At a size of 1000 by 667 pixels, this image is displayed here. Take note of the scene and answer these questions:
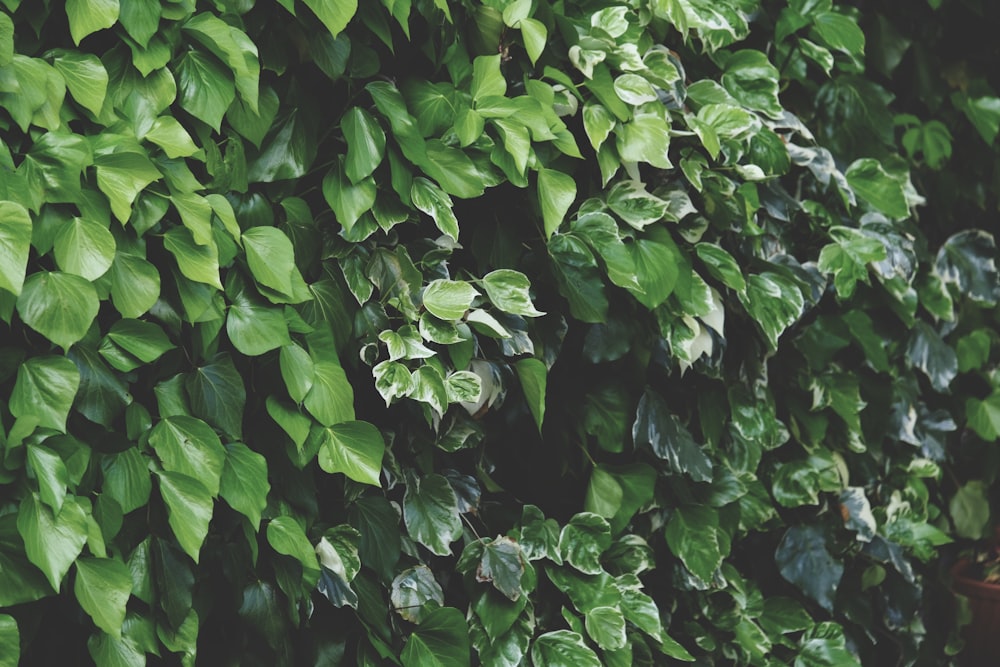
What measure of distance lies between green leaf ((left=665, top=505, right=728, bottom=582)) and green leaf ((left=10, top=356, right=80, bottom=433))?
3.04ft

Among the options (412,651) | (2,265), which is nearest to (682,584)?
(412,651)

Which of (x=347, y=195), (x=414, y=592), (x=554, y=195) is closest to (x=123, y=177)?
(x=347, y=195)

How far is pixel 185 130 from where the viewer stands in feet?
3.84

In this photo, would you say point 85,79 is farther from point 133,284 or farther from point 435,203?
point 435,203

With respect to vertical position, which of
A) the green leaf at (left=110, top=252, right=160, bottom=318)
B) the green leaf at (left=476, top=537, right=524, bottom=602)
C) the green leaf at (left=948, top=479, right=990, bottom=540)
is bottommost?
the green leaf at (left=948, top=479, right=990, bottom=540)

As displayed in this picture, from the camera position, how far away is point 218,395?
119 centimetres

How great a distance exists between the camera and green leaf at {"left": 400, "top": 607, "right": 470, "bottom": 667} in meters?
1.34

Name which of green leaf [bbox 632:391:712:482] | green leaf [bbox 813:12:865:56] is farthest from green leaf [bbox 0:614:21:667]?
green leaf [bbox 813:12:865:56]

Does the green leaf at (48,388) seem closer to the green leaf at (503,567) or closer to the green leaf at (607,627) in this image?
the green leaf at (503,567)

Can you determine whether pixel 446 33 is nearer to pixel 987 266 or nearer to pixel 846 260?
pixel 846 260

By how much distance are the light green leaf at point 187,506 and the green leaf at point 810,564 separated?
1.11 metres

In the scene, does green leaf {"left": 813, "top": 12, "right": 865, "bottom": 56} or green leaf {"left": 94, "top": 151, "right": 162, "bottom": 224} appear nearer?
green leaf {"left": 94, "top": 151, "right": 162, "bottom": 224}

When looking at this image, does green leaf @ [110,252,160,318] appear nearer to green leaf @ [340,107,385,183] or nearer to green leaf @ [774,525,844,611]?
green leaf @ [340,107,385,183]

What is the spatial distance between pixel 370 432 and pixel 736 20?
2.84 feet
